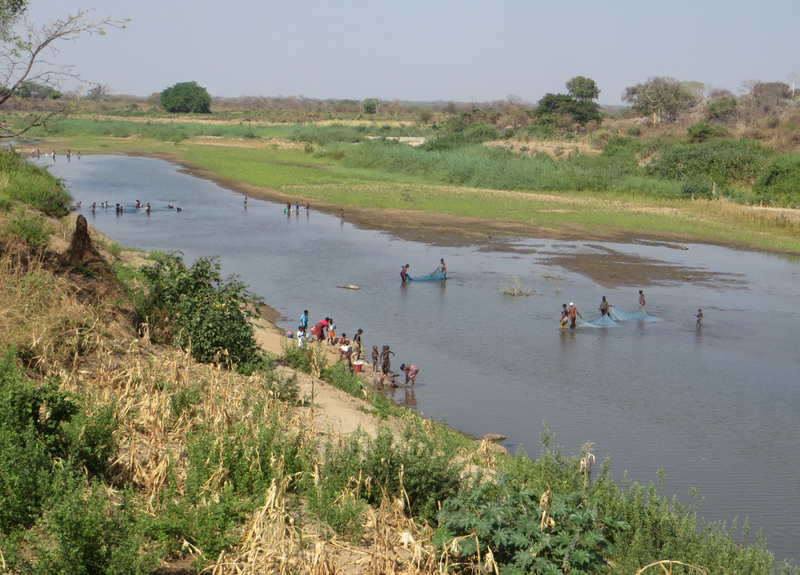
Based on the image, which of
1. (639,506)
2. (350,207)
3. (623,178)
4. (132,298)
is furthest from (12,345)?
(623,178)

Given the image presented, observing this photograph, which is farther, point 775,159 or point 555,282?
point 775,159

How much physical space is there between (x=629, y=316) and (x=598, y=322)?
1324mm

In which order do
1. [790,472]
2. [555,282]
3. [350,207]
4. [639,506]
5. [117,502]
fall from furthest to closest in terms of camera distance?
1. [350,207]
2. [555,282]
3. [790,472]
4. [639,506]
5. [117,502]

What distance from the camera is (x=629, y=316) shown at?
2517 cm

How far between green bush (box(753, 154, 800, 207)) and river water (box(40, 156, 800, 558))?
11.8m

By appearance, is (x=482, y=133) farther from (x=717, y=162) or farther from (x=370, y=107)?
(x=370, y=107)

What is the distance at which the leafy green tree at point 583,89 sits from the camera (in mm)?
99562

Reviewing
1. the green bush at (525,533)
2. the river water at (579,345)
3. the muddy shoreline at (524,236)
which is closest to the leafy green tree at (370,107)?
the muddy shoreline at (524,236)

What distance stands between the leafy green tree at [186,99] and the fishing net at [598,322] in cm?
13029

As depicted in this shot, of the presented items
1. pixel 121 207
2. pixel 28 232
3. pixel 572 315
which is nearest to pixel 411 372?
pixel 572 315

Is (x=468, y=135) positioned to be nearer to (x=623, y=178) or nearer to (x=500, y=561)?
(x=623, y=178)

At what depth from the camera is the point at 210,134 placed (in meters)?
102

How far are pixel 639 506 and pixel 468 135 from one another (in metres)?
68.6

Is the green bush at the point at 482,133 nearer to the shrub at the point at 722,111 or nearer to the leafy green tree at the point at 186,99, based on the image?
the shrub at the point at 722,111
